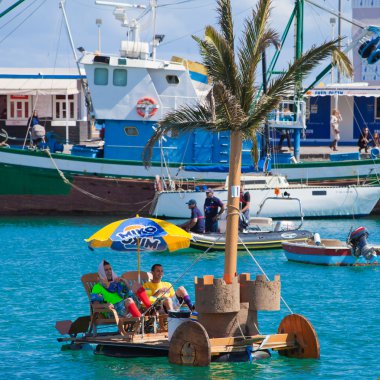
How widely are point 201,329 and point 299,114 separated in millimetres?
26508

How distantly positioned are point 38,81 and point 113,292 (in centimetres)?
4029

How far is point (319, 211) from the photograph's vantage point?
3878cm

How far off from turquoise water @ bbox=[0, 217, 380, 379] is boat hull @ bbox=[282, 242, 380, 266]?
24cm

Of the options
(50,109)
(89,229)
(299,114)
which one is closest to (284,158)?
(299,114)

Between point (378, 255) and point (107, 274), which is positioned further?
point (378, 255)

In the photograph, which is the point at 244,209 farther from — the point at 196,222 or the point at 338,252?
the point at 338,252

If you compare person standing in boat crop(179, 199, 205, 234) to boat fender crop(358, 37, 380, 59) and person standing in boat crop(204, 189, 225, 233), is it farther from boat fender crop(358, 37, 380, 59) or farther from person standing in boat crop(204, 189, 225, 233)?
boat fender crop(358, 37, 380, 59)

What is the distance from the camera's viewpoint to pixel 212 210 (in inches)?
1098

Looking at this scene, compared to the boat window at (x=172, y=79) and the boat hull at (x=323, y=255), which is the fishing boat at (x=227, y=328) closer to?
the boat hull at (x=323, y=255)

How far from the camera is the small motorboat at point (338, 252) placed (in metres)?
26.3

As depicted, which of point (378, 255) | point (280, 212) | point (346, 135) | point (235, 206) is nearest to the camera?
point (235, 206)

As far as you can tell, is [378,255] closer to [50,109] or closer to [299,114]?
[299,114]

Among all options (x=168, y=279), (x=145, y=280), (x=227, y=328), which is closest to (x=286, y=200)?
(x=168, y=279)

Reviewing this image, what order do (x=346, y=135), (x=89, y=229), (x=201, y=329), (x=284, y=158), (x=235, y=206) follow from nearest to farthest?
(x=201, y=329)
(x=235, y=206)
(x=89, y=229)
(x=284, y=158)
(x=346, y=135)
